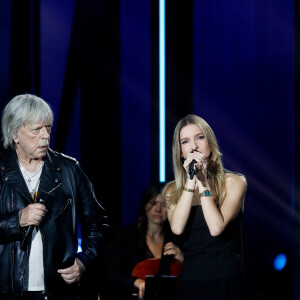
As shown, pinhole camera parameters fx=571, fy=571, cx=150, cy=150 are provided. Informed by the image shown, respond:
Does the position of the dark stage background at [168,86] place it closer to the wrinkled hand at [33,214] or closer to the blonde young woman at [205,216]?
the blonde young woman at [205,216]

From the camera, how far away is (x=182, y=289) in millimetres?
2398

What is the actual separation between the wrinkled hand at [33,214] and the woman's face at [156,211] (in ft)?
5.44

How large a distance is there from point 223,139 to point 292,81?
0.65 meters

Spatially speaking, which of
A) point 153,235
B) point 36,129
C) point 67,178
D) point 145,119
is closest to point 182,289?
point 67,178

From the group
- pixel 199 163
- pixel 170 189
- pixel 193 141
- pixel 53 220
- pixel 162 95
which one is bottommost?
pixel 53 220

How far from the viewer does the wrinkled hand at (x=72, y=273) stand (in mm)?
2285

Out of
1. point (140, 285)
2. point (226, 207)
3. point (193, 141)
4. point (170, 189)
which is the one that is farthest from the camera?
point (140, 285)

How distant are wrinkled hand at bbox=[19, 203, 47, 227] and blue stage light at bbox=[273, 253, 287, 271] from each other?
7.68 feet

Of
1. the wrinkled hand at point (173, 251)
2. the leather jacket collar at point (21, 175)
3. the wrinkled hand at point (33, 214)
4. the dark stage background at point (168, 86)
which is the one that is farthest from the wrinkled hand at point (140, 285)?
the wrinkled hand at point (33, 214)

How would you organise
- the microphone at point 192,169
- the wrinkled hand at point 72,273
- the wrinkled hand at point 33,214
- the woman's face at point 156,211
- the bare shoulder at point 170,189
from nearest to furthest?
the wrinkled hand at point 33,214 < the wrinkled hand at point 72,273 < the microphone at point 192,169 < the bare shoulder at point 170,189 < the woman's face at point 156,211

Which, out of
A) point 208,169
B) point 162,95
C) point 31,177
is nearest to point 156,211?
point 162,95

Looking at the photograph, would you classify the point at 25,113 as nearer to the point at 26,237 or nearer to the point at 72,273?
the point at 26,237

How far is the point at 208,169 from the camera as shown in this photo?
257cm

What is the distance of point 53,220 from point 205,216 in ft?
2.05
